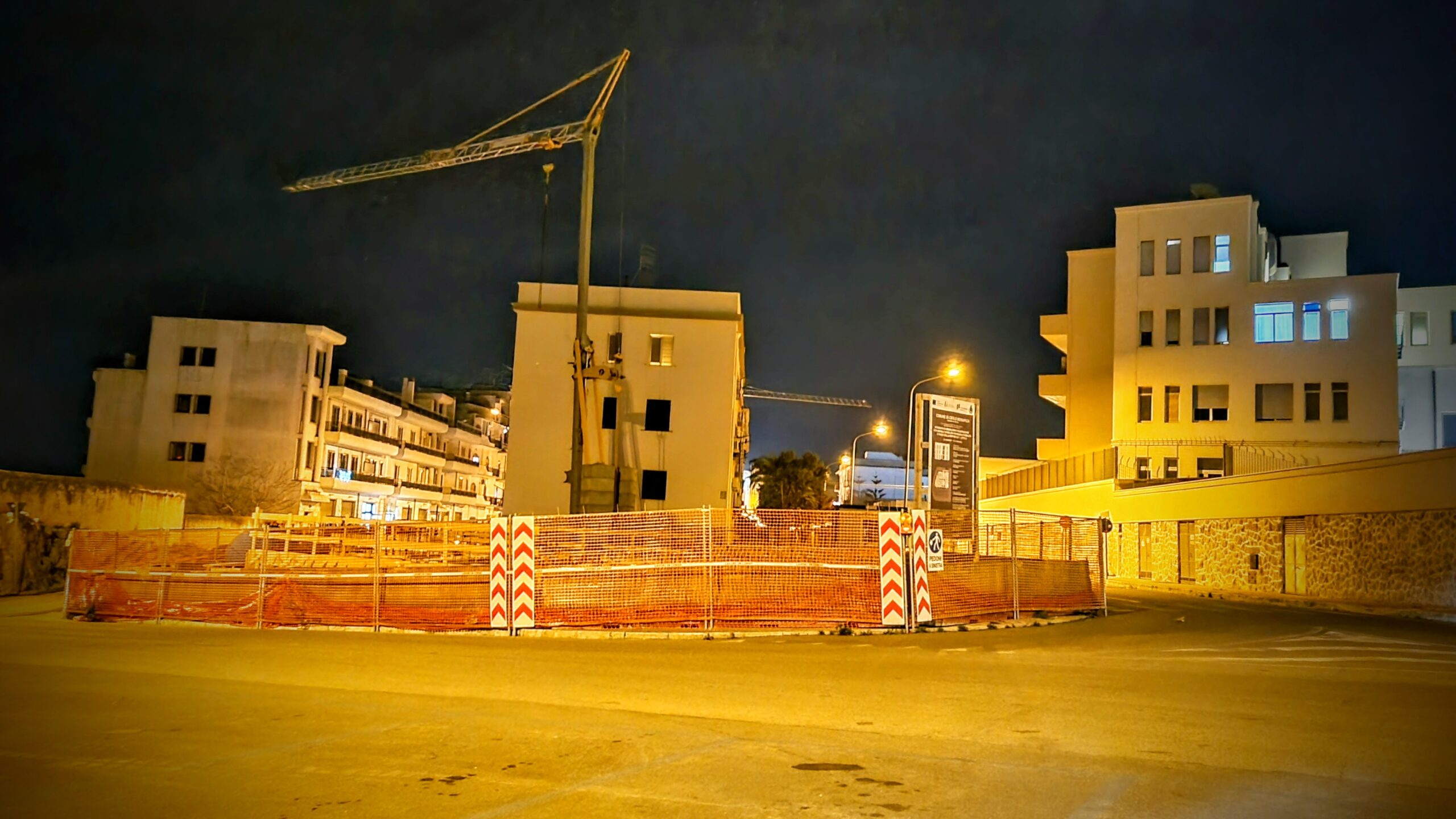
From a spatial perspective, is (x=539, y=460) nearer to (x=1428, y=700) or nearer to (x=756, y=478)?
(x=756, y=478)

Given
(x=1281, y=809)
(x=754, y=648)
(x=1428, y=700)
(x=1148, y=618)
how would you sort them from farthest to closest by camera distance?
(x=1148, y=618) → (x=754, y=648) → (x=1428, y=700) → (x=1281, y=809)

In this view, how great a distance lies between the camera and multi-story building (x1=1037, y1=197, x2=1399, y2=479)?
47156 mm

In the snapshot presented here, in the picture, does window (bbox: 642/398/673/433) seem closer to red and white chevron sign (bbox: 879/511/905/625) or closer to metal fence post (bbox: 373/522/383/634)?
metal fence post (bbox: 373/522/383/634)

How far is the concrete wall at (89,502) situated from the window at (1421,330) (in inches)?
2123

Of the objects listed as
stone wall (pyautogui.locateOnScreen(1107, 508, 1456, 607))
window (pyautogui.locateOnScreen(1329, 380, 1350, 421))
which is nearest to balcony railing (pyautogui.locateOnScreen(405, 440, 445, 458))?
stone wall (pyautogui.locateOnScreen(1107, 508, 1456, 607))

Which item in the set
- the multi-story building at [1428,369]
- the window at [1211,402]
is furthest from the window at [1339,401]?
the multi-story building at [1428,369]

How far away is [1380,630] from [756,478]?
54.4 metres

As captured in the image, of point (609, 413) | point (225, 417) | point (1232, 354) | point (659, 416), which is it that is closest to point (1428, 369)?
point (1232, 354)

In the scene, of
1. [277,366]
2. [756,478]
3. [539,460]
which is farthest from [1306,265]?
[277,366]

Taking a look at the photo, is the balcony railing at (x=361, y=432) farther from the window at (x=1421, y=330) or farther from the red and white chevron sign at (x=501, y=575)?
the window at (x=1421, y=330)

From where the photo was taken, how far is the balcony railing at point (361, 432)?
70.1 m

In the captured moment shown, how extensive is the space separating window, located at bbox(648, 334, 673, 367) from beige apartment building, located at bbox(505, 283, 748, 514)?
41mm

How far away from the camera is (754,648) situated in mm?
15961

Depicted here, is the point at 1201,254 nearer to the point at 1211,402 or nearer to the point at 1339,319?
the point at 1339,319
